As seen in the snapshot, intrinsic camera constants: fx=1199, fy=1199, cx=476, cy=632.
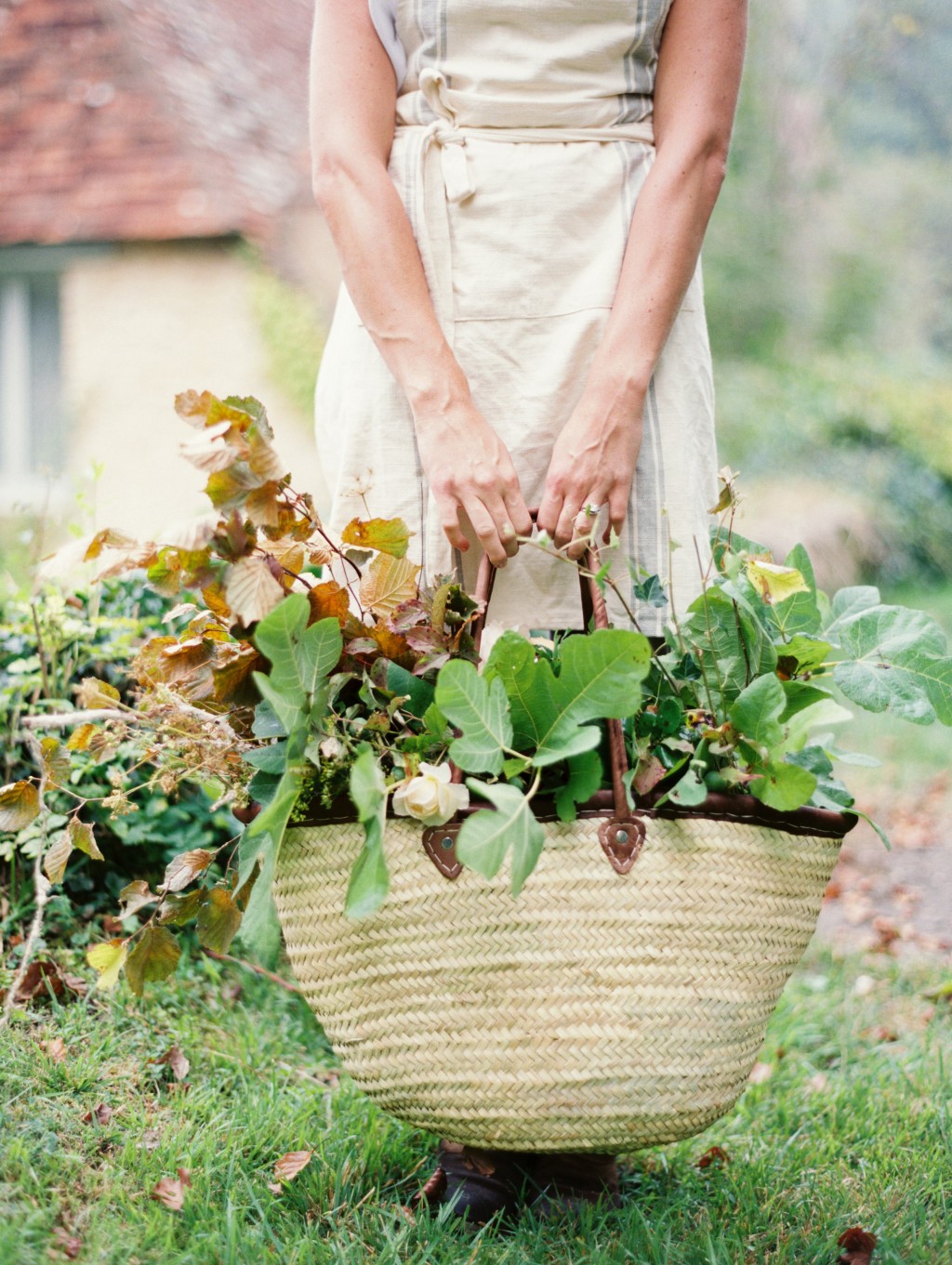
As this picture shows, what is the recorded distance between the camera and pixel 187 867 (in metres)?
1.51

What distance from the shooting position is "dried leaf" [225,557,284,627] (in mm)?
1252

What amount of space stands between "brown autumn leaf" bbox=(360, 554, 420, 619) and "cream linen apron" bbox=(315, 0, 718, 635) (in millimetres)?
219

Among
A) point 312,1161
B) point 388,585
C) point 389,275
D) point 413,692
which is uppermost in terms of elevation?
point 389,275

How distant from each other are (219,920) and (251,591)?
46 cm

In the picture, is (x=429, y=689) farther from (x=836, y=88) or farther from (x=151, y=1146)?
(x=836, y=88)

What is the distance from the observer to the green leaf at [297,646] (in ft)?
3.97

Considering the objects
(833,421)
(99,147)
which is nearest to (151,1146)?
(99,147)

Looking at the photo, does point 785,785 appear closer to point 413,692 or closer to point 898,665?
point 898,665

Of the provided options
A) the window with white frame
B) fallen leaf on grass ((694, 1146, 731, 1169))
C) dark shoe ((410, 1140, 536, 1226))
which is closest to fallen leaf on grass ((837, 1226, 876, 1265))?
fallen leaf on grass ((694, 1146, 731, 1169))

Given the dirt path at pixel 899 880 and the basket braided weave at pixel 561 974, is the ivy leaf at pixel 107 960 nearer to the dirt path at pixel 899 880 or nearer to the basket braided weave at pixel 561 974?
the basket braided weave at pixel 561 974

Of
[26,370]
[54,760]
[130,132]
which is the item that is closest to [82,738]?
[54,760]

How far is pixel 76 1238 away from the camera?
1.34m

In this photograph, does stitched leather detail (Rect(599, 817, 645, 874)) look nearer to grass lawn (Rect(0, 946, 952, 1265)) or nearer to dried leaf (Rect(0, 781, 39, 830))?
grass lawn (Rect(0, 946, 952, 1265))

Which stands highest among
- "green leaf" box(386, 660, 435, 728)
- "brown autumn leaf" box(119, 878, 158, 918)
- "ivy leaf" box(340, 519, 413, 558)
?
"ivy leaf" box(340, 519, 413, 558)
